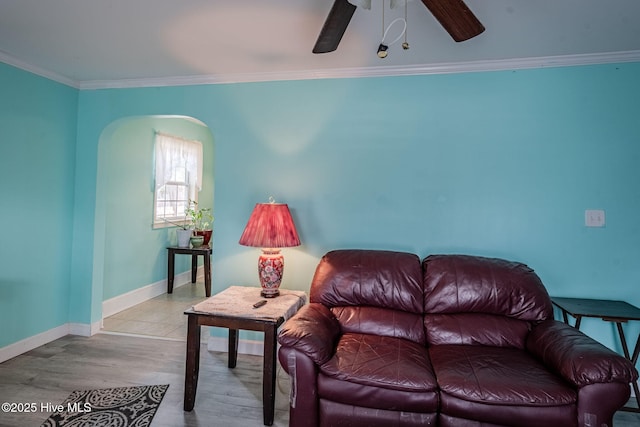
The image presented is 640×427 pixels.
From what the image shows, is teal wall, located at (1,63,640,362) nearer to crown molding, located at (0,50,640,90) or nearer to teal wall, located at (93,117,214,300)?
crown molding, located at (0,50,640,90)

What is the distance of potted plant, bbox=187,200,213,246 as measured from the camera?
4844 mm

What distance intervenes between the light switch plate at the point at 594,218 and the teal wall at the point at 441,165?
4 centimetres

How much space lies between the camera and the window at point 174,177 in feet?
15.1

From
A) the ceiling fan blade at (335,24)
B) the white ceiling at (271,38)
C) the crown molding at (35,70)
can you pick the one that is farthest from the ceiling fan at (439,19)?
the crown molding at (35,70)

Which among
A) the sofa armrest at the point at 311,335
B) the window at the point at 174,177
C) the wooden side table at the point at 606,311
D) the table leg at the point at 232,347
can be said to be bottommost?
the table leg at the point at 232,347

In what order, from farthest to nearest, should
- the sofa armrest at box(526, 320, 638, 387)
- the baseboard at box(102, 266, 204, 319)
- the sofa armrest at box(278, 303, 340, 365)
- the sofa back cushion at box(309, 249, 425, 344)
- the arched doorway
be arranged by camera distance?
the baseboard at box(102, 266, 204, 319) → the arched doorway → the sofa back cushion at box(309, 249, 425, 344) → the sofa armrest at box(278, 303, 340, 365) → the sofa armrest at box(526, 320, 638, 387)

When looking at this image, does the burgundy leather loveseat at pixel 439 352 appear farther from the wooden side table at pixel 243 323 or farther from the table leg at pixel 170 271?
the table leg at pixel 170 271

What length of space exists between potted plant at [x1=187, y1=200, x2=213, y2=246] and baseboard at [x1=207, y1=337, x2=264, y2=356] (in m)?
1.88

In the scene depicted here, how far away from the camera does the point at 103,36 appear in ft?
7.95

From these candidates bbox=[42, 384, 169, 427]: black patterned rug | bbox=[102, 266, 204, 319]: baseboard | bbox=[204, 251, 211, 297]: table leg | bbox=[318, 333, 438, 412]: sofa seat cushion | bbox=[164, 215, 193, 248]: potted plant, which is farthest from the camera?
bbox=[164, 215, 193, 248]: potted plant

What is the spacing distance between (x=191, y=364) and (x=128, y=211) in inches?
100

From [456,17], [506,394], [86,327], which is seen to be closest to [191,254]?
[86,327]

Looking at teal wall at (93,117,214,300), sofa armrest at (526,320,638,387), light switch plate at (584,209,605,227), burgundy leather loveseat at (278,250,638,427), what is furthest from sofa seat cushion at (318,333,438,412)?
teal wall at (93,117,214,300)

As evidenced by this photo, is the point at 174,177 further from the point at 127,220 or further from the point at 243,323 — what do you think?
the point at 243,323
